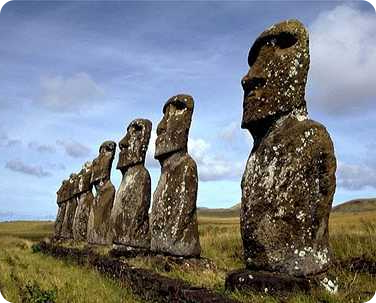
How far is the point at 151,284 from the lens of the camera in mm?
8859

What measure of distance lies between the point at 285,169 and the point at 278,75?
1.36m

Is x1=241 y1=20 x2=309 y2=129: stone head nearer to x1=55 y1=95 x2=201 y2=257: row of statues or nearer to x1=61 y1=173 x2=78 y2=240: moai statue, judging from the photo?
x1=55 y1=95 x2=201 y2=257: row of statues

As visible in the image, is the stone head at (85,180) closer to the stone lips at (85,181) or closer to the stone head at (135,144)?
A: the stone lips at (85,181)

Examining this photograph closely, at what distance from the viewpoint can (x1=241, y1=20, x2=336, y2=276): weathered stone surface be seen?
732 centimetres

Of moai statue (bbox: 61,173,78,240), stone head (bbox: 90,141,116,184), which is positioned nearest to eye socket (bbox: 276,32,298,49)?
stone head (bbox: 90,141,116,184)

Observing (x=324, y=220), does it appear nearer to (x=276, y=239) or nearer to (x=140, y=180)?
(x=276, y=239)

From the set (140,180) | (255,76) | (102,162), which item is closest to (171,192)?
(140,180)

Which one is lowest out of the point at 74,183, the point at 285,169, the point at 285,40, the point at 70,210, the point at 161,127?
the point at 70,210

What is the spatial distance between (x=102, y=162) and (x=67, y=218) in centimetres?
717

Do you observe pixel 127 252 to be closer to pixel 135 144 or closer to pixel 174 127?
pixel 135 144

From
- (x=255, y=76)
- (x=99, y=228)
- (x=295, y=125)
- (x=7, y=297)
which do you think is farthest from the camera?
(x=99, y=228)

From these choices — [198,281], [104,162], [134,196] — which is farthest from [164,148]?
[104,162]

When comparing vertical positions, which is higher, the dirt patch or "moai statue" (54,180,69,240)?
"moai statue" (54,180,69,240)

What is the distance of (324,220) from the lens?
7.43 meters
